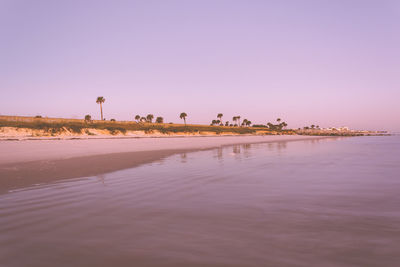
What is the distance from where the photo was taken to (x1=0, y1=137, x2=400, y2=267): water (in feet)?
11.0

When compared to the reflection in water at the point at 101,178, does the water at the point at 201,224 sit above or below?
below

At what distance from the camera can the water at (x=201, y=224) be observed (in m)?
3.36

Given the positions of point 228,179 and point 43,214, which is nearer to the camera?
point 43,214

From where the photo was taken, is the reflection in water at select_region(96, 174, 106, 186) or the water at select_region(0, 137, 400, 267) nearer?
the water at select_region(0, 137, 400, 267)

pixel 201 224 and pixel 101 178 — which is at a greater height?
pixel 101 178

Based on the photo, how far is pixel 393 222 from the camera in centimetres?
462

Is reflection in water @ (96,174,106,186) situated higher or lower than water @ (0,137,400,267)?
higher

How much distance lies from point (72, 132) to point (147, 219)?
4951 cm

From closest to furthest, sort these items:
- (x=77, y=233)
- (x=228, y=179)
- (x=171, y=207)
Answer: (x=77, y=233)
(x=171, y=207)
(x=228, y=179)

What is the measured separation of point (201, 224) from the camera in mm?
4594

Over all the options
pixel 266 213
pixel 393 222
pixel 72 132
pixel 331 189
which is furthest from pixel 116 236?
pixel 72 132

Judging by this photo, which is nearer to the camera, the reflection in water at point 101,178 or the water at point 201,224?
the water at point 201,224

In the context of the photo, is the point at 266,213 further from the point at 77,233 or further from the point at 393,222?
the point at 77,233

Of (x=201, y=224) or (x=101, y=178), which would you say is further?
(x=101, y=178)
